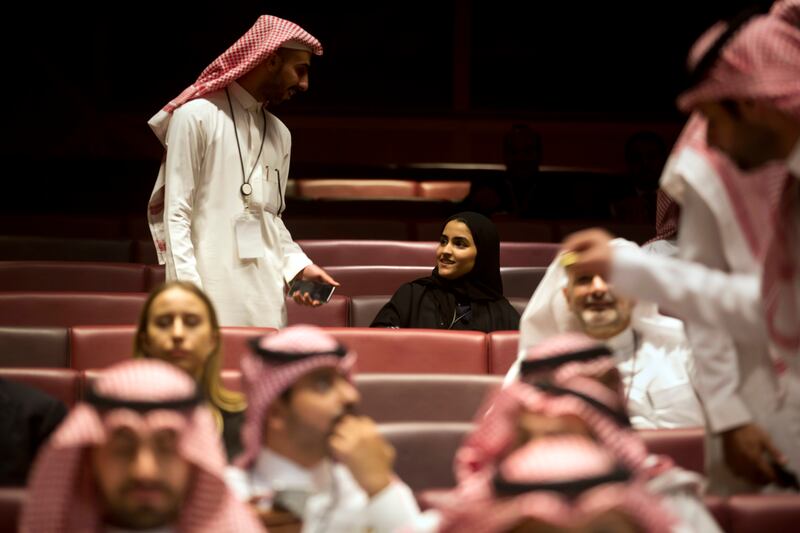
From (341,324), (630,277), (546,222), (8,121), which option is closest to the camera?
(630,277)

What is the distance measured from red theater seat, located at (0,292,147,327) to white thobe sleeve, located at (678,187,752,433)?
1.99 m

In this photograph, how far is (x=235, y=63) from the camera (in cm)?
331

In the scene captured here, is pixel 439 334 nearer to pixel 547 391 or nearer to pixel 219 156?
pixel 219 156

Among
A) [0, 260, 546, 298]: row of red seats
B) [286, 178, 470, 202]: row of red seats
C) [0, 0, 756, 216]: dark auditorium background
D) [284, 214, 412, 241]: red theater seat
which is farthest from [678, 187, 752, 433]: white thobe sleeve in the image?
[0, 0, 756, 216]: dark auditorium background

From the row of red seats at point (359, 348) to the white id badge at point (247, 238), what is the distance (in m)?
0.23

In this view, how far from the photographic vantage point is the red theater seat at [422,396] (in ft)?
8.80

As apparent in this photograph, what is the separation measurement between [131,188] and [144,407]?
14.8ft

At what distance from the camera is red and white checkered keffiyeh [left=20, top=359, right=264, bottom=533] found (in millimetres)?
1442

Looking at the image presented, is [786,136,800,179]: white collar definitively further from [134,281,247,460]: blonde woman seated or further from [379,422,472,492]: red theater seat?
[134,281,247,460]: blonde woman seated

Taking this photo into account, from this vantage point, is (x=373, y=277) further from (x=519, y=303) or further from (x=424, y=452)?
(x=424, y=452)

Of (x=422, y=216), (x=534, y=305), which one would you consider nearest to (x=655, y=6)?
(x=422, y=216)

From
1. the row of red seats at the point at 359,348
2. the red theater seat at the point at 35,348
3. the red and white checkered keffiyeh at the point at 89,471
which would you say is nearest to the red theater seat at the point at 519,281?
the row of red seats at the point at 359,348

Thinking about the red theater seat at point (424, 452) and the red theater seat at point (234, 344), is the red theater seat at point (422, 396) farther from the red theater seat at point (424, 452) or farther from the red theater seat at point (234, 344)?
the red theater seat at point (234, 344)

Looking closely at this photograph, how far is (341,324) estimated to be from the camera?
3797 mm
